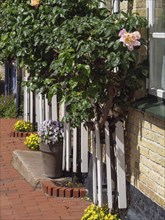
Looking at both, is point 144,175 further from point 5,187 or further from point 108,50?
point 5,187

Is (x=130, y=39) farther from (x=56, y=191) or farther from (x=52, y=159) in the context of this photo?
(x=52, y=159)

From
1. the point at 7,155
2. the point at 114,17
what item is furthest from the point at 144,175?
the point at 7,155

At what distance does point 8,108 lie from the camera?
1413 cm

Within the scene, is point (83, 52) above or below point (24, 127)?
above

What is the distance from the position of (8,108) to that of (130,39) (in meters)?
9.29

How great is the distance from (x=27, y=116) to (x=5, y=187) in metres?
3.99

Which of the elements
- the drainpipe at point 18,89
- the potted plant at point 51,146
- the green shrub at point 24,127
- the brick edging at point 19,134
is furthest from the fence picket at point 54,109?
the drainpipe at point 18,89

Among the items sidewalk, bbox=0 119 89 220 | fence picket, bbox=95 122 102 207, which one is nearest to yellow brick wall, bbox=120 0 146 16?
fence picket, bbox=95 122 102 207

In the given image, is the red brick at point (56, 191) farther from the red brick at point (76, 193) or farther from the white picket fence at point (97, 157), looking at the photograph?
the white picket fence at point (97, 157)

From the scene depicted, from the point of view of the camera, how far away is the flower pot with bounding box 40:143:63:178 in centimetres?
760

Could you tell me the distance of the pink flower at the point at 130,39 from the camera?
514 centimetres

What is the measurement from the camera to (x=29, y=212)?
6.62 metres

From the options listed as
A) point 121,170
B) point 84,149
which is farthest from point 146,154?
point 84,149

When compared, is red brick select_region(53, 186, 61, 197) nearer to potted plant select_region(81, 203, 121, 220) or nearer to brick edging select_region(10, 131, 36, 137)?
potted plant select_region(81, 203, 121, 220)
